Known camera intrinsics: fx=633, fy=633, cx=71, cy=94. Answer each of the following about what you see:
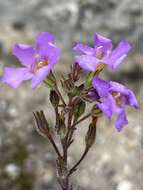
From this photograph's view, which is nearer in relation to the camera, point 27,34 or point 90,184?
point 90,184

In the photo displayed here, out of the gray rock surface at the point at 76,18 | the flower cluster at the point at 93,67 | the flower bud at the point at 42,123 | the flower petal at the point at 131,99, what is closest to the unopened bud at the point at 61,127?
the flower bud at the point at 42,123

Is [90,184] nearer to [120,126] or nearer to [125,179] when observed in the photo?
[125,179]

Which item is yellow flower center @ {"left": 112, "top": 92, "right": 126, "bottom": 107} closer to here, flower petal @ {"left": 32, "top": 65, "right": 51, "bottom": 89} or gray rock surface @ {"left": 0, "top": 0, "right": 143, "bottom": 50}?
flower petal @ {"left": 32, "top": 65, "right": 51, "bottom": 89}

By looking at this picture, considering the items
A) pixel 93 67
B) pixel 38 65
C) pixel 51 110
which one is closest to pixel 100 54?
pixel 93 67

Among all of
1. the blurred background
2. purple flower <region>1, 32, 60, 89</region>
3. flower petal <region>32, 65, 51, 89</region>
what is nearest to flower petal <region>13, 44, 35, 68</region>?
purple flower <region>1, 32, 60, 89</region>

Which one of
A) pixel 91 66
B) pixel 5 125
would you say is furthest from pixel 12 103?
pixel 91 66

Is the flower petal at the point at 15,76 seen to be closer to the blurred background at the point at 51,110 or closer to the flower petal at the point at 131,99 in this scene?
the flower petal at the point at 131,99

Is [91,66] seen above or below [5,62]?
above
